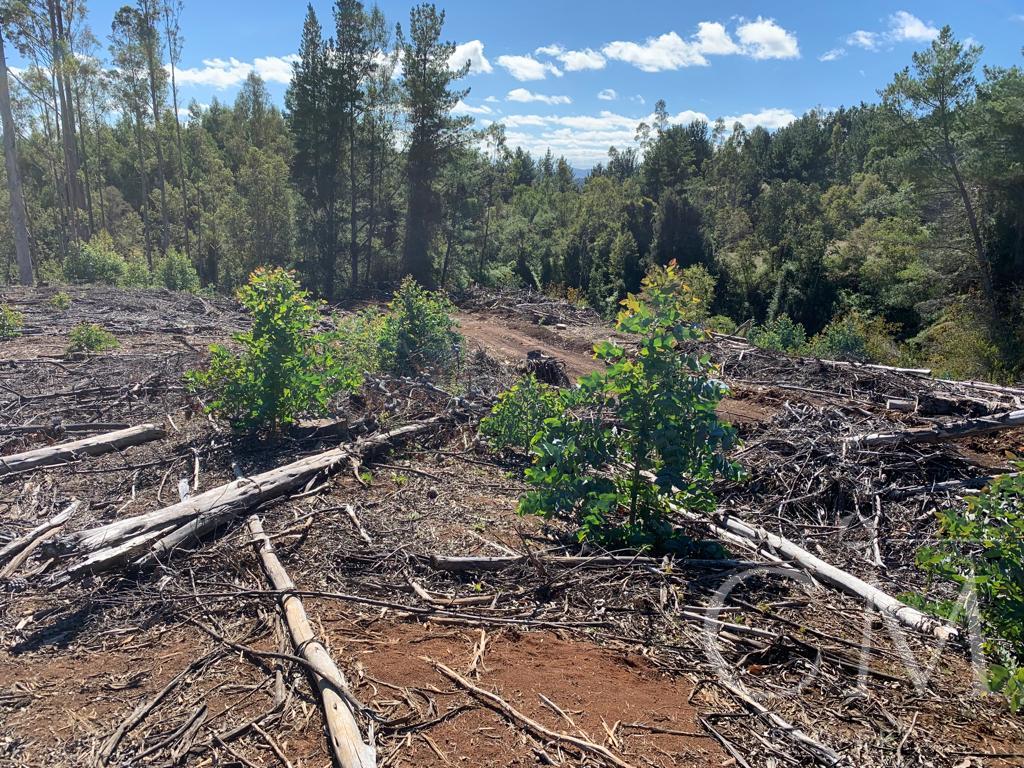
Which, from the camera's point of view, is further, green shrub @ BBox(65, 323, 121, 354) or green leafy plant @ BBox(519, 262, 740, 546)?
green shrub @ BBox(65, 323, 121, 354)

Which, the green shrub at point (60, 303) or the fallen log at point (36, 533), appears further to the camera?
the green shrub at point (60, 303)

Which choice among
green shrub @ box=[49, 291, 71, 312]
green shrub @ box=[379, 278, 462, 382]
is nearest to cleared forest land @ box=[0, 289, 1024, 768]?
green shrub @ box=[379, 278, 462, 382]

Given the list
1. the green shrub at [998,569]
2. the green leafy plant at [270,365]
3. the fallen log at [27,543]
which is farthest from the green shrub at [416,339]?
the green shrub at [998,569]

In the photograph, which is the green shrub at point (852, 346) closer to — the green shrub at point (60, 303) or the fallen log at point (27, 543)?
the fallen log at point (27, 543)

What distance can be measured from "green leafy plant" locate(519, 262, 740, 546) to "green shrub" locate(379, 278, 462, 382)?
249 inches

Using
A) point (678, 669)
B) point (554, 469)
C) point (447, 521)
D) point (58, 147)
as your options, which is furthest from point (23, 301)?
point (58, 147)

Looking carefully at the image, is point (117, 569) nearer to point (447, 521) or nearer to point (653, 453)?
point (447, 521)

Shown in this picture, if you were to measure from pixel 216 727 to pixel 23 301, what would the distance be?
49.1 ft

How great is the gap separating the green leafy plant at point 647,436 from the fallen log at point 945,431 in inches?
141

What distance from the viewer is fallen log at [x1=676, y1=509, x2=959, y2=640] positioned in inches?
140

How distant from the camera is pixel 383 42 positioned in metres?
23.8

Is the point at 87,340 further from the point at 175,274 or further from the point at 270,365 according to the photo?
the point at 175,274

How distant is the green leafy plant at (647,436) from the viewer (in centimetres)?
426

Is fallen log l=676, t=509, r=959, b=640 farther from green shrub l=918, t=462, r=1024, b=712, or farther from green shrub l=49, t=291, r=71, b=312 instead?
green shrub l=49, t=291, r=71, b=312
